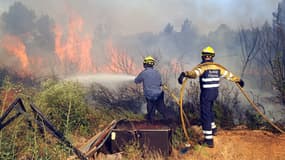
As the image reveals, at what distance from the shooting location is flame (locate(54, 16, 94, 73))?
46.1 feet

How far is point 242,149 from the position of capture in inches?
239

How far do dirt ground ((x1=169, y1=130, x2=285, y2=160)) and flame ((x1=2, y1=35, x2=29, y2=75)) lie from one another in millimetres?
9667

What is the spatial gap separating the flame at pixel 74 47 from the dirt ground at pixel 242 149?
8.58m

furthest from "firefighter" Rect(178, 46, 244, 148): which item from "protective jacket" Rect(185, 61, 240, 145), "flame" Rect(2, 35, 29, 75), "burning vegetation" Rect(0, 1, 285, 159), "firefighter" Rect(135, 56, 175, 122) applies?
"flame" Rect(2, 35, 29, 75)

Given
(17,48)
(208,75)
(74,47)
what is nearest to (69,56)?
(74,47)

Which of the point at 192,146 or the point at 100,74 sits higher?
the point at 100,74

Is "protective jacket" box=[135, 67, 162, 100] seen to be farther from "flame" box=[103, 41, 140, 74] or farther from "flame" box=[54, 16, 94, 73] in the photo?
"flame" box=[54, 16, 94, 73]

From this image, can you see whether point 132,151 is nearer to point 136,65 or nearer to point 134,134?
point 134,134

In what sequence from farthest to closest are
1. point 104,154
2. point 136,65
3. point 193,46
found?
point 193,46
point 136,65
point 104,154

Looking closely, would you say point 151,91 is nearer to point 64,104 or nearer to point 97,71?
point 64,104

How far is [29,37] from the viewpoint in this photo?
15047 millimetres

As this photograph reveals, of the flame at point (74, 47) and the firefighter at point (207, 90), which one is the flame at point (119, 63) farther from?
the firefighter at point (207, 90)

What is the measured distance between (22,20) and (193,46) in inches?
361

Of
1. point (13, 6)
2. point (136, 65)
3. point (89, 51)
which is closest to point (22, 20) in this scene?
point (13, 6)
